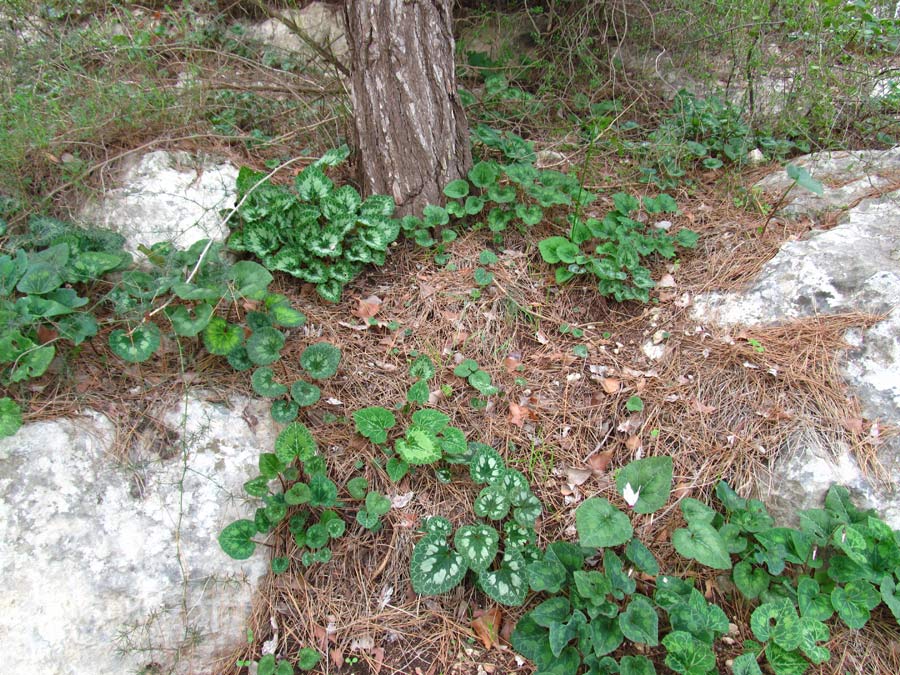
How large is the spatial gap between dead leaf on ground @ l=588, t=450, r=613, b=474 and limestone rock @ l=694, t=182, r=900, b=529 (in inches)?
23.0

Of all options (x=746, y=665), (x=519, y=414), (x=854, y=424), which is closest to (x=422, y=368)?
(x=519, y=414)

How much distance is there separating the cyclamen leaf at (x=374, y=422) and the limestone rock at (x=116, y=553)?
50 centimetres

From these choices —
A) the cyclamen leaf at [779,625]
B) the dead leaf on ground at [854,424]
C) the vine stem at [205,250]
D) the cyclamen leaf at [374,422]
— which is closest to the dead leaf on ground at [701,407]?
the dead leaf on ground at [854,424]

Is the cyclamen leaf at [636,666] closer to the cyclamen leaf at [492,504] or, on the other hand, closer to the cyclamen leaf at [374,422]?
the cyclamen leaf at [492,504]

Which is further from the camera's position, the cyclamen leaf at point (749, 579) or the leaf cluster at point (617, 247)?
the leaf cluster at point (617, 247)

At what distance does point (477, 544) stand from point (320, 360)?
3.24ft

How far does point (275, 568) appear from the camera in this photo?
2.17 meters

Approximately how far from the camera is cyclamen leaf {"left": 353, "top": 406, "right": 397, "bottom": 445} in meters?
2.31

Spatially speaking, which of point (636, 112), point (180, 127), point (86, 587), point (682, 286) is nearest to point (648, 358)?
point (682, 286)

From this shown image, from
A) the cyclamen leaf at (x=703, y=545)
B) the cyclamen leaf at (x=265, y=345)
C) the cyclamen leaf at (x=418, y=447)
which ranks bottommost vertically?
the cyclamen leaf at (x=703, y=545)

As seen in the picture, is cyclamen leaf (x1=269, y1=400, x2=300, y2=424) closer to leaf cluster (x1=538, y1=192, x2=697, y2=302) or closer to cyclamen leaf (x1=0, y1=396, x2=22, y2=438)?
cyclamen leaf (x1=0, y1=396, x2=22, y2=438)

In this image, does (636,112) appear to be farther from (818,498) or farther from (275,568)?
(275,568)

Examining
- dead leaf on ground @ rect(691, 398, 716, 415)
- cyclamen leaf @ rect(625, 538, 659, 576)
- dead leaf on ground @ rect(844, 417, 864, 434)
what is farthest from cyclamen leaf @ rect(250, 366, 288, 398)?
dead leaf on ground @ rect(844, 417, 864, 434)

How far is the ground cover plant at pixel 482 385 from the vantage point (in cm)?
200
